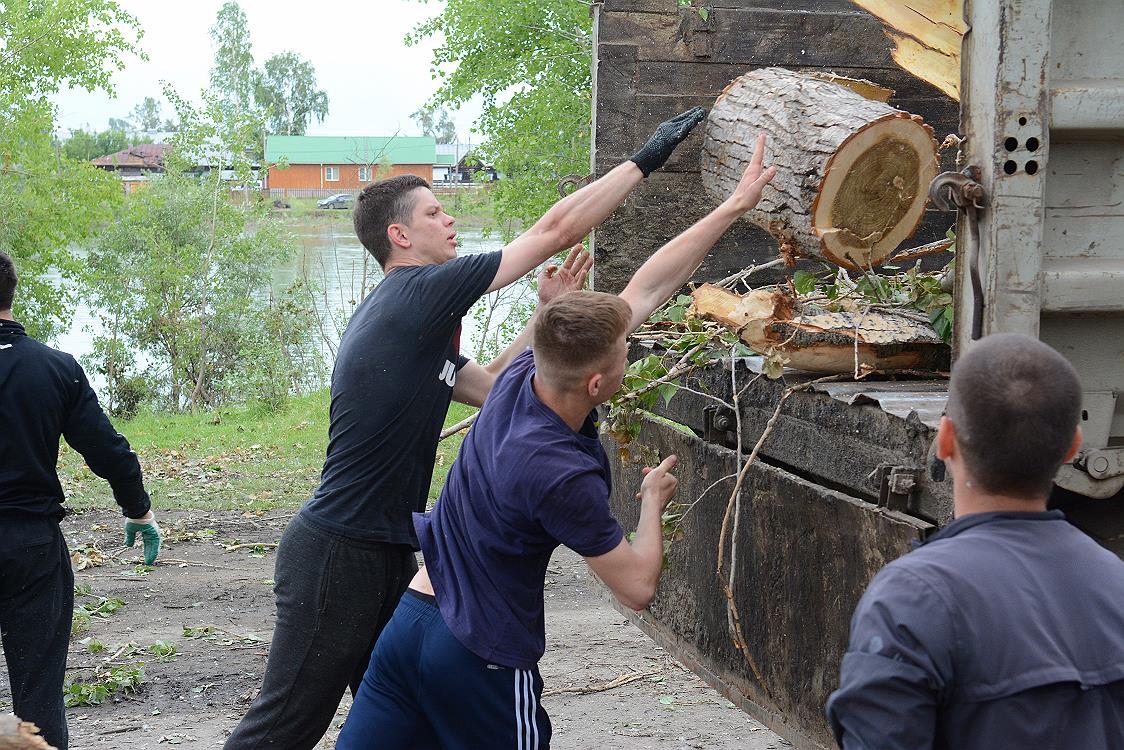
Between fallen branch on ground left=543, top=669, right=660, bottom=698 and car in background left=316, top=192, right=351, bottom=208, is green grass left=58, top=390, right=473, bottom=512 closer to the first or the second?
fallen branch on ground left=543, top=669, right=660, bottom=698

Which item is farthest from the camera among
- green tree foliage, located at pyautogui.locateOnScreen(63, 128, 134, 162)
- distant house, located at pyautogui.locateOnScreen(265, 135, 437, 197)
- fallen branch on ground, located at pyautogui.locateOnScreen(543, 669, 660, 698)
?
green tree foliage, located at pyautogui.locateOnScreen(63, 128, 134, 162)

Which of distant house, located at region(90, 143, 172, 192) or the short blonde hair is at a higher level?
distant house, located at region(90, 143, 172, 192)

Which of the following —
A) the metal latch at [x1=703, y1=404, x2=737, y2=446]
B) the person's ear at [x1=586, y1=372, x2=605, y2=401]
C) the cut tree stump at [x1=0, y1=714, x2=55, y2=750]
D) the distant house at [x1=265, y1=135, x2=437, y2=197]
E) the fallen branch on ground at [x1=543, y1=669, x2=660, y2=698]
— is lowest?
the fallen branch on ground at [x1=543, y1=669, x2=660, y2=698]

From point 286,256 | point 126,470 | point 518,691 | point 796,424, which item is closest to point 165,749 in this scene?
point 126,470

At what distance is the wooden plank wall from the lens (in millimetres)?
4637

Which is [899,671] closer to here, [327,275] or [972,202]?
[972,202]

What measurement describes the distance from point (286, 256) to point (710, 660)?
2260 cm

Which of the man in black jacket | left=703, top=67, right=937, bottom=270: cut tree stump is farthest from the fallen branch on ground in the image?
left=703, top=67, right=937, bottom=270: cut tree stump

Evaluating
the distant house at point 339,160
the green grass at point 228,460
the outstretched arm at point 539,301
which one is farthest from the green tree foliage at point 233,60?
the outstretched arm at point 539,301

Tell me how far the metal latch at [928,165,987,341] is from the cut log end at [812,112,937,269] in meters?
1.40

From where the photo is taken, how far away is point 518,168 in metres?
20.4

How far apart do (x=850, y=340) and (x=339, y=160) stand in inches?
730

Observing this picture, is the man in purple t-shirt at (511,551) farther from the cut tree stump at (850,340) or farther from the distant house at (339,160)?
the distant house at (339,160)

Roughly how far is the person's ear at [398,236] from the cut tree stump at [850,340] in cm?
110
